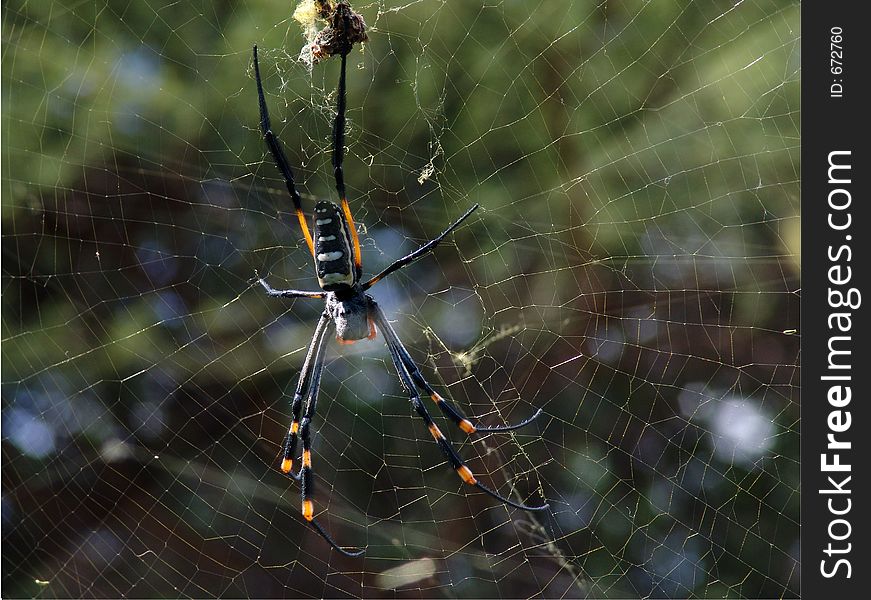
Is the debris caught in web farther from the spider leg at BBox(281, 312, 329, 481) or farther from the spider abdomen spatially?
the spider leg at BBox(281, 312, 329, 481)

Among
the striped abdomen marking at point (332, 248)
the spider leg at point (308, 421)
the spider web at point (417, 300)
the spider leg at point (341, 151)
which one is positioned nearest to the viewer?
the spider leg at point (341, 151)

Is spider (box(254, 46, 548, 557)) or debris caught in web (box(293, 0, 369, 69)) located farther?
spider (box(254, 46, 548, 557))

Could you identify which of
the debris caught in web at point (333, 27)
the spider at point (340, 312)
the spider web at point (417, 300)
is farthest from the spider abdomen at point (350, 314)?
the debris caught in web at point (333, 27)

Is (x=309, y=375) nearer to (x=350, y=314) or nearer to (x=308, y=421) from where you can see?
(x=308, y=421)

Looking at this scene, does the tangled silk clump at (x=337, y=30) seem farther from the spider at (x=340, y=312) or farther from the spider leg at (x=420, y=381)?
the spider leg at (x=420, y=381)

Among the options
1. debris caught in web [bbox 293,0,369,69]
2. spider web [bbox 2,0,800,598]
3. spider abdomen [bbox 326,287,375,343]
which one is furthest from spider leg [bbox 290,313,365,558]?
debris caught in web [bbox 293,0,369,69]

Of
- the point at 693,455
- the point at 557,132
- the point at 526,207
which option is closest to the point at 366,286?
the point at 526,207
